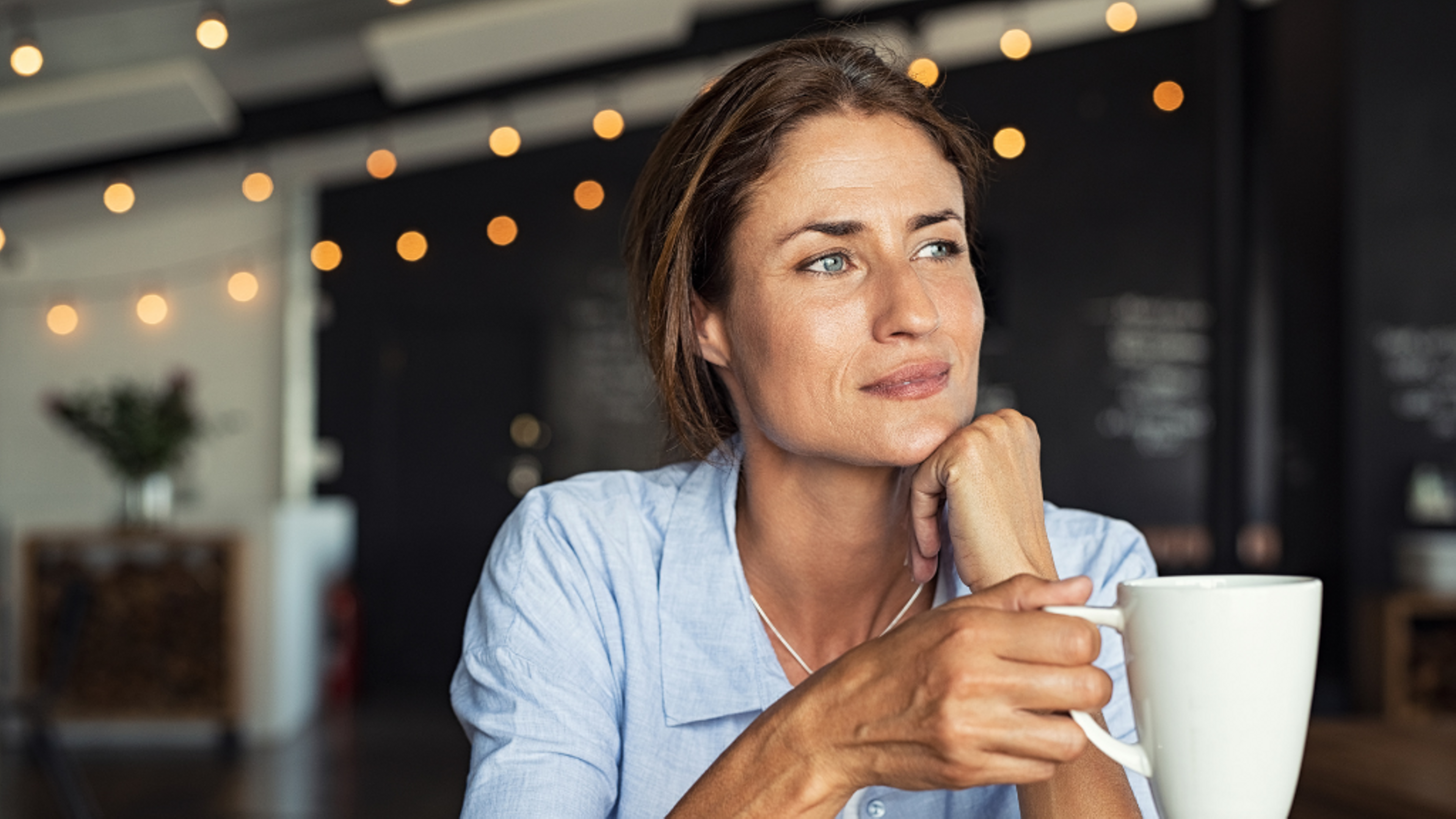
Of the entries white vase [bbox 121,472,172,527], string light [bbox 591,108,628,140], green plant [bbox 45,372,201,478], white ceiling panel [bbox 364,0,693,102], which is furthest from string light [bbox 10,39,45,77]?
string light [bbox 591,108,628,140]

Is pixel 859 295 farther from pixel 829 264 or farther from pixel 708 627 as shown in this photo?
pixel 708 627

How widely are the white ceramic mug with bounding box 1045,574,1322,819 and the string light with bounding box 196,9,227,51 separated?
14.0 ft

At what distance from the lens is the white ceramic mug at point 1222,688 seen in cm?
58

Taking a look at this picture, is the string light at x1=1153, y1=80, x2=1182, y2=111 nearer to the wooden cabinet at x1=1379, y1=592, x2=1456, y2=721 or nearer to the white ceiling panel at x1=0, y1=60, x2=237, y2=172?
the wooden cabinet at x1=1379, y1=592, x2=1456, y2=721

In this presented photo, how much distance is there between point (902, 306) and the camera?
1.08 metres

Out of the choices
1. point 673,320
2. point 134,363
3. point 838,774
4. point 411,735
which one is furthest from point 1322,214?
point 134,363

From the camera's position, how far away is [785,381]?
1.16 meters

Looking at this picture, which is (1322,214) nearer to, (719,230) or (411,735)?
(411,735)

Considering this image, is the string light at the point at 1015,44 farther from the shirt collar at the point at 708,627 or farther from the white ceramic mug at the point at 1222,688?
the white ceramic mug at the point at 1222,688

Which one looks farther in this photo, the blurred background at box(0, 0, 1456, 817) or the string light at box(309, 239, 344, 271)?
the string light at box(309, 239, 344, 271)

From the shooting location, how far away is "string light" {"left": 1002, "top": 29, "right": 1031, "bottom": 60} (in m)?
5.57

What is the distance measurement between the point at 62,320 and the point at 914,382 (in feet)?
20.8

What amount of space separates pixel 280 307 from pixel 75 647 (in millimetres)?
2097

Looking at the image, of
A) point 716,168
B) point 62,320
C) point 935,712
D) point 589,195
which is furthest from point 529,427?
point 935,712
